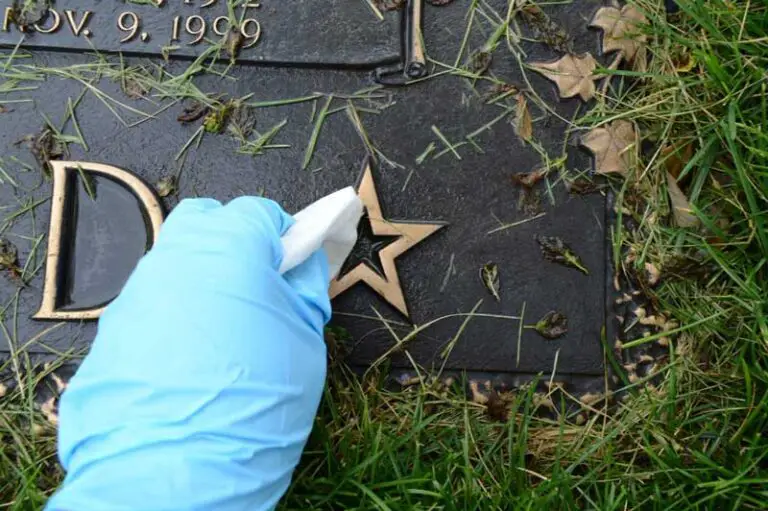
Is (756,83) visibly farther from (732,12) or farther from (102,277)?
(102,277)

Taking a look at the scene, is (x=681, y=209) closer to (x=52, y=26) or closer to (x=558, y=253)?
(x=558, y=253)

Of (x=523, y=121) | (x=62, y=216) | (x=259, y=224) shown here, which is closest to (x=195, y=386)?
(x=259, y=224)

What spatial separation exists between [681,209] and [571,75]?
1.30 feet

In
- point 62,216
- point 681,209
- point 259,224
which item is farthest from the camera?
point 681,209

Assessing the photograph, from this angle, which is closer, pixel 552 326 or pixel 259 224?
pixel 259 224

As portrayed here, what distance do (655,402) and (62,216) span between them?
1.34 meters

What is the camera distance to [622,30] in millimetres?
1543

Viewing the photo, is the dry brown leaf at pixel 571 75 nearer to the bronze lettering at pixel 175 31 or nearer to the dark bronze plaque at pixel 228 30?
the dark bronze plaque at pixel 228 30

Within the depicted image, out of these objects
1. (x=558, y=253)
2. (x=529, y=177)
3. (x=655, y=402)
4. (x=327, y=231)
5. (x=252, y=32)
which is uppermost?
(x=252, y=32)

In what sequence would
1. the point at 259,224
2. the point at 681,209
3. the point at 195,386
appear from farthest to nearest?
the point at 681,209 < the point at 259,224 < the point at 195,386

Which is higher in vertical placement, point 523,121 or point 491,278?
point 523,121

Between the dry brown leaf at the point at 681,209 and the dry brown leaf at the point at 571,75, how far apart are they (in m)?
0.29

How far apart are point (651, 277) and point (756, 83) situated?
1.60 feet

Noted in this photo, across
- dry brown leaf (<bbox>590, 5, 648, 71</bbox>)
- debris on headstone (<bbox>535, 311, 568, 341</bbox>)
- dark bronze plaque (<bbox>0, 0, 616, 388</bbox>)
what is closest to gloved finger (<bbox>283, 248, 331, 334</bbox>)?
dark bronze plaque (<bbox>0, 0, 616, 388</bbox>)
